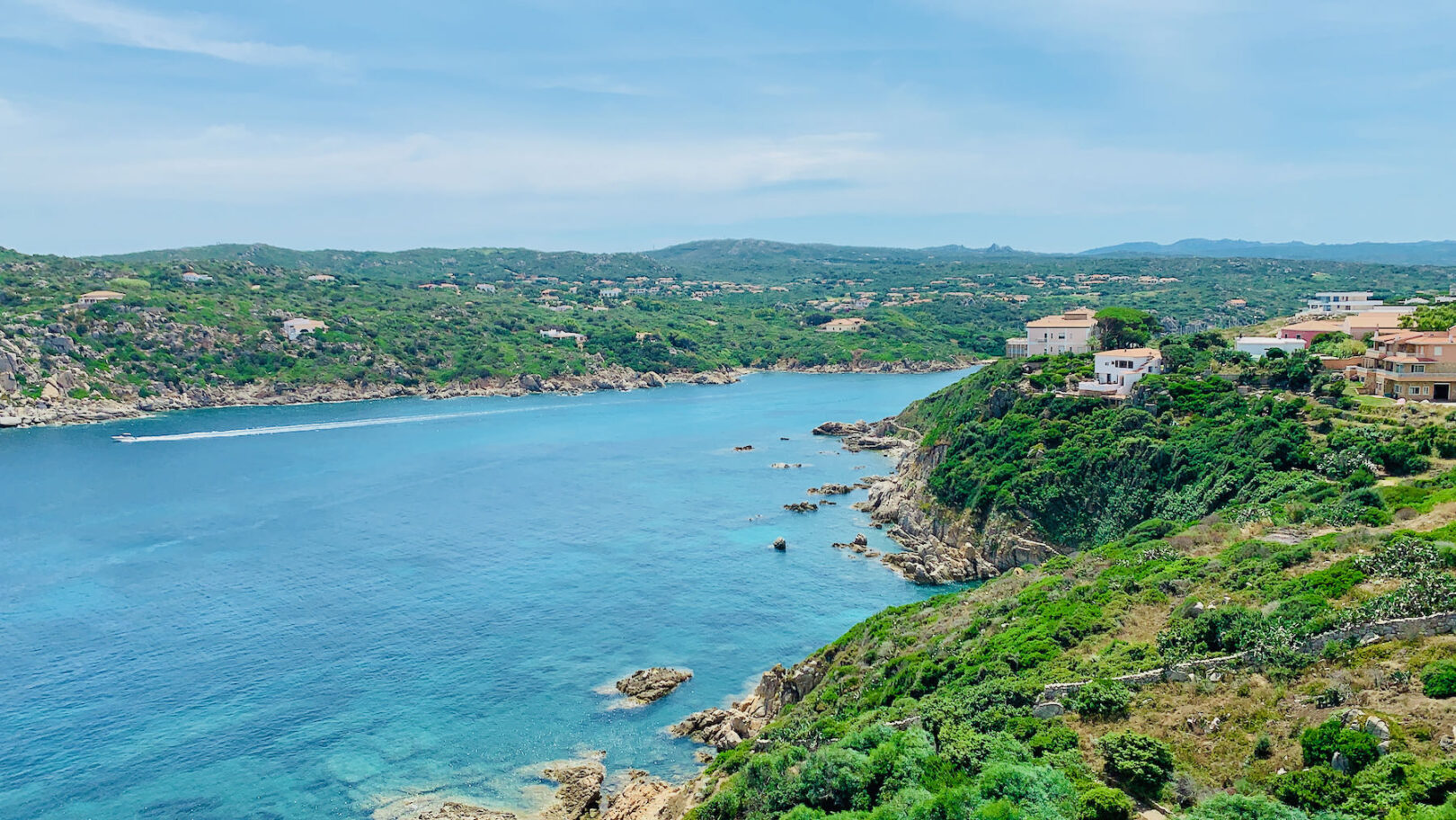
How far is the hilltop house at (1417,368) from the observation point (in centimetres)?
4147

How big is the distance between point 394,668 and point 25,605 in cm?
2128

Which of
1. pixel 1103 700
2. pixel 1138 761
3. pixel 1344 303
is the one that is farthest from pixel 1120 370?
pixel 1344 303

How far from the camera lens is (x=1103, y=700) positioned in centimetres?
1855

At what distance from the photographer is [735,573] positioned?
1903 inches

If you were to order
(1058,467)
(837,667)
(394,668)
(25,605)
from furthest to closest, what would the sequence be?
(1058,467), (25,605), (394,668), (837,667)

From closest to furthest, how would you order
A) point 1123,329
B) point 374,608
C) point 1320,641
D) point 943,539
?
point 1320,641 → point 374,608 → point 943,539 → point 1123,329

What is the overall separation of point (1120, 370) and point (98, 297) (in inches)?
4874

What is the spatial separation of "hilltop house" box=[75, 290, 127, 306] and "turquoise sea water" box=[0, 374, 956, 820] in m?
40.3

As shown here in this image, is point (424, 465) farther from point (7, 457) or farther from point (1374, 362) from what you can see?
point (1374, 362)

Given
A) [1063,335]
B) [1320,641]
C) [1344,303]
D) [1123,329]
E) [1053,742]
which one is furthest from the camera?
[1344,303]

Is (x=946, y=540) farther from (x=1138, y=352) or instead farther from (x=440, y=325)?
(x=440, y=325)

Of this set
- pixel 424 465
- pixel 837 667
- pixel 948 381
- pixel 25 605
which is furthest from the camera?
pixel 948 381

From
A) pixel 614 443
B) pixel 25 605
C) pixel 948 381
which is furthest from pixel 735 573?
pixel 948 381

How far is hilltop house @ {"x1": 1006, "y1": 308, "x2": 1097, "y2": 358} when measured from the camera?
2899 inches
